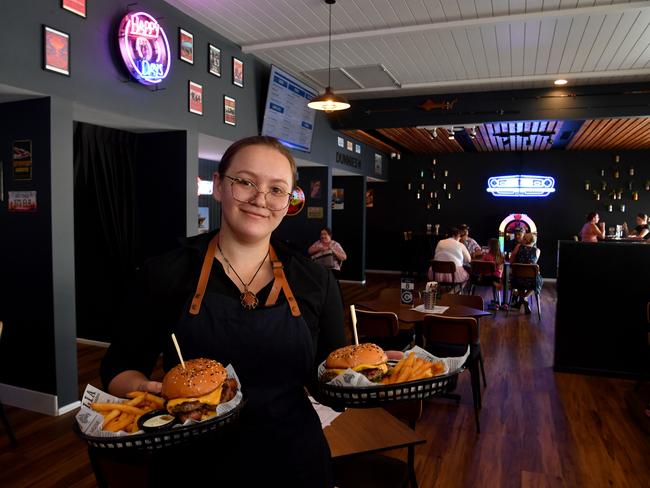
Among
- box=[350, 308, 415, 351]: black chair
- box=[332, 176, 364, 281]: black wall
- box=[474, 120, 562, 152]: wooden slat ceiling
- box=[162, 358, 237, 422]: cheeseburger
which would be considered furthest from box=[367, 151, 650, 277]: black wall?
box=[162, 358, 237, 422]: cheeseburger

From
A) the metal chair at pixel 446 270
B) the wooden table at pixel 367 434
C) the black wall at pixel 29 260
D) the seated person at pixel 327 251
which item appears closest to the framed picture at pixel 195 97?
the black wall at pixel 29 260

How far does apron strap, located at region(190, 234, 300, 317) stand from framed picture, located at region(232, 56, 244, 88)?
199 inches

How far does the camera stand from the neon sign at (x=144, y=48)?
4.23 meters

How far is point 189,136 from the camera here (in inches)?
207

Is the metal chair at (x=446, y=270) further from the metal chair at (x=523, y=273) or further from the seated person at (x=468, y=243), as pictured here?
the seated person at (x=468, y=243)

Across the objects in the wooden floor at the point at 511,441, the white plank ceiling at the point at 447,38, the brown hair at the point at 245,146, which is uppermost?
the white plank ceiling at the point at 447,38

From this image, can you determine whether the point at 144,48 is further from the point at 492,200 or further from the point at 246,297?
the point at 492,200

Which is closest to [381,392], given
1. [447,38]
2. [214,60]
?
[214,60]

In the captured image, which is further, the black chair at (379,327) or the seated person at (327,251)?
the seated person at (327,251)

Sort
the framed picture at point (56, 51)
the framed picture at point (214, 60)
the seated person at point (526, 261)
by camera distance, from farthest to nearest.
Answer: the seated person at point (526, 261) → the framed picture at point (214, 60) → the framed picture at point (56, 51)

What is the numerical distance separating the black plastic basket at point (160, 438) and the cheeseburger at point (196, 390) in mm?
41

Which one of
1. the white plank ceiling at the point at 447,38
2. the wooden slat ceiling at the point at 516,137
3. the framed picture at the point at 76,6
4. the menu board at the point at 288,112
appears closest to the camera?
the framed picture at the point at 76,6

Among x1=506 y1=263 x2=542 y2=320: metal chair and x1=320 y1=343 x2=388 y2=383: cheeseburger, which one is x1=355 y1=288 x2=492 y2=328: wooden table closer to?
x1=320 y1=343 x2=388 y2=383: cheeseburger

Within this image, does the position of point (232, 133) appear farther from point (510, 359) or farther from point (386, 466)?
point (386, 466)
